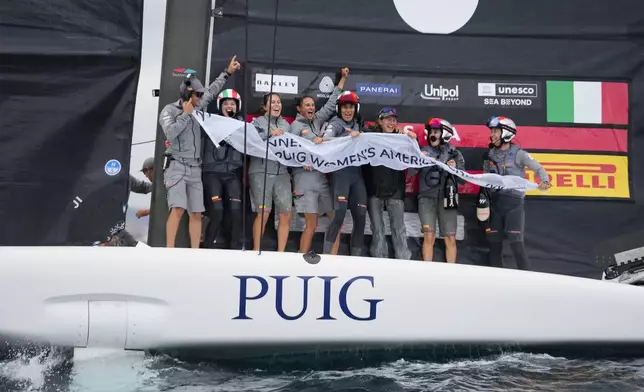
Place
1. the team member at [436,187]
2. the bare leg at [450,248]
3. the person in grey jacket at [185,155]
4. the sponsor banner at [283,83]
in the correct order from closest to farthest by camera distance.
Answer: the person in grey jacket at [185,155]
the team member at [436,187]
the bare leg at [450,248]
the sponsor banner at [283,83]

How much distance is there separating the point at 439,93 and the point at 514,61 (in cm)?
69

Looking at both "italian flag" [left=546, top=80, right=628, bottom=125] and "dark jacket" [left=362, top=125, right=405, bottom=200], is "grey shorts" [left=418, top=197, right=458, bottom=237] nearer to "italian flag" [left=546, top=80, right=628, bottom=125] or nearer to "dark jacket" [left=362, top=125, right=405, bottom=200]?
"dark jacket" [left=362, top=125, right=405, bottom=200]

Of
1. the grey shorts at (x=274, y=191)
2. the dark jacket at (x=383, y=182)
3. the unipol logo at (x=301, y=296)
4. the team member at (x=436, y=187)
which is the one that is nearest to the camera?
the unipol logo at (x=301, y=296)

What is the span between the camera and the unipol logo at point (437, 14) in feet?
20.9

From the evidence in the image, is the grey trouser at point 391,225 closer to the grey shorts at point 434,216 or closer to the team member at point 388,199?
the team member at point 388,199

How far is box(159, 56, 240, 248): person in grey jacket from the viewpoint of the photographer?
542 cm

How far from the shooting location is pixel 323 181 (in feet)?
19.1

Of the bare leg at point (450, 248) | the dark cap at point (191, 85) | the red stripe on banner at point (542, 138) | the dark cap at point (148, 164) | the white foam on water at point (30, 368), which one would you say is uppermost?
the dark cap at point (191, 85)

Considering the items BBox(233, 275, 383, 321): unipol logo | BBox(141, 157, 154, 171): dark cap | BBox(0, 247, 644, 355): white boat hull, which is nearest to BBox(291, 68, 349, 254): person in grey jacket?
BBox(141, 157, 154, 171): dark cap

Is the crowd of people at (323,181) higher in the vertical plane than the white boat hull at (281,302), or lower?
higher

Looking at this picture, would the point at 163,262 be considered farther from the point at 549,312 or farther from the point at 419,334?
the point at 549,312

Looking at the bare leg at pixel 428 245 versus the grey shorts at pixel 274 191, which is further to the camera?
the bare leg at pixel 428 245

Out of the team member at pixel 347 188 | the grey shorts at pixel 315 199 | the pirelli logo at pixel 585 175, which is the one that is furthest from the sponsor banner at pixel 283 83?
the pirelli logo at pixel 585 175

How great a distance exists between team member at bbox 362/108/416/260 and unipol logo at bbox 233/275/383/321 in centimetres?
189
